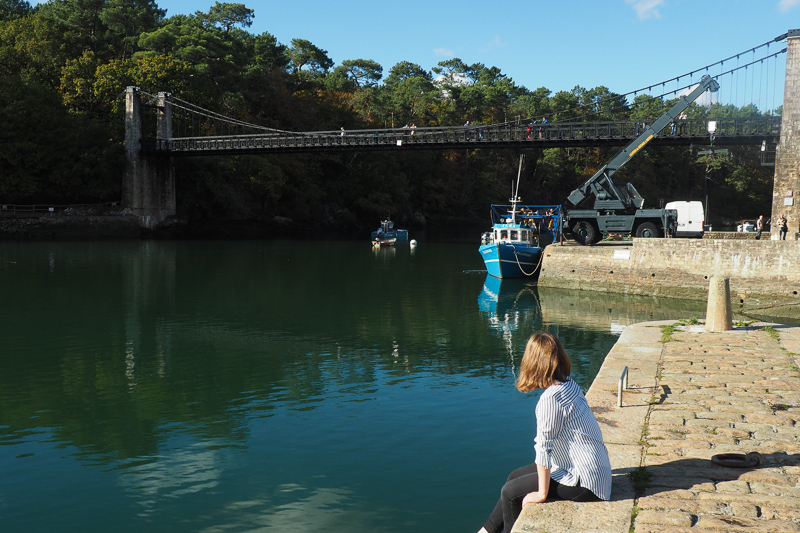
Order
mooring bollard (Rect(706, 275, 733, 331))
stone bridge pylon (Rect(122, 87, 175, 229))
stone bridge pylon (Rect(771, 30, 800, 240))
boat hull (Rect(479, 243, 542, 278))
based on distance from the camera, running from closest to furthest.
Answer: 1. mooring bollard (Rect(706, 275, 733, 331))
2. stone bridge pylon (Rect(771, 30, 800, 240))
3. boat hull (Rect(479, 243, 542, 278))
4. stone bridge pylon (Rect(122, 87, 175, 229))

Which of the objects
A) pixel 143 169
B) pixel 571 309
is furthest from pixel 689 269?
pixel 143 169

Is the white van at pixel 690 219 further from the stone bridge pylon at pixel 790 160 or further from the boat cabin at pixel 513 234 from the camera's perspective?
the boat cabin at pixel 513 234

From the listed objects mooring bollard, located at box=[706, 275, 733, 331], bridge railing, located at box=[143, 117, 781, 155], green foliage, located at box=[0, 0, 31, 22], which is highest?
green foliage, located at box=[0, 0, 31, 22]

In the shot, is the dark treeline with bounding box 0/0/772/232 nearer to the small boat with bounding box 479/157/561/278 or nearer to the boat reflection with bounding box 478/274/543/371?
the small boat with bounding box 479/157/561/278

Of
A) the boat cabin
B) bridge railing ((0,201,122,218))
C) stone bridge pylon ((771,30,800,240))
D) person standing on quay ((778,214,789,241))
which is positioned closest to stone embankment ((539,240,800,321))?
the boat cabin

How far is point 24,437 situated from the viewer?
9.40 meters

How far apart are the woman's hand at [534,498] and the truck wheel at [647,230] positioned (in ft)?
78.3

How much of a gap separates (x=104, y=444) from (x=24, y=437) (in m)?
1.12

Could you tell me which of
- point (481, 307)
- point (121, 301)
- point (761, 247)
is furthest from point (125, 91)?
point (761, 247)

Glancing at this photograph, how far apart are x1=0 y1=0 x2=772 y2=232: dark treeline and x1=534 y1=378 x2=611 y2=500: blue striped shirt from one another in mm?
42730

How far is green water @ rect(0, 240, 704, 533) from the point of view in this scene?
24.0ft

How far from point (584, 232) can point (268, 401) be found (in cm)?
1975

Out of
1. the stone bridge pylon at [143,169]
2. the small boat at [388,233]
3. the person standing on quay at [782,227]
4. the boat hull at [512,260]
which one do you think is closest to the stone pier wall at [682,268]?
the boat hull at [512,260]

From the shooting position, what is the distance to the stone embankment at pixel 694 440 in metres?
4.93
